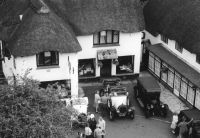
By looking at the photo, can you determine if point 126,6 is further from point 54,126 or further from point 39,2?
point 54,126

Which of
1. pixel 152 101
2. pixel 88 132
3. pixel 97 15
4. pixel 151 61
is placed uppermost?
pixel 97 15

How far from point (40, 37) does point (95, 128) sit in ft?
27.0

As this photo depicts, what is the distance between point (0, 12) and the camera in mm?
37750

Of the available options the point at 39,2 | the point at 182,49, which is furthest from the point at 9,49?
the point at 182,49

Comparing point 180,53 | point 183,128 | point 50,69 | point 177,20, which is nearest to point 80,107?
point 50,69

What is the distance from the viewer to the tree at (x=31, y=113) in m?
22.6

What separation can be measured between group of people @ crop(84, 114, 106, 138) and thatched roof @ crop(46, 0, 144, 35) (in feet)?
30.9

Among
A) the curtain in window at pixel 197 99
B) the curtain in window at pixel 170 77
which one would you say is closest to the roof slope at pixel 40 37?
the curtain in window at pixel 170 77

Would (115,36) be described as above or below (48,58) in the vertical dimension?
above

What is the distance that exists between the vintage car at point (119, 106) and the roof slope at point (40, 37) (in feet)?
16.1

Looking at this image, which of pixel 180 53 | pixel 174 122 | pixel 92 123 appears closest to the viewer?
pixel 92 123

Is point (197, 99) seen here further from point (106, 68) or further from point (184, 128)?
point (106, 68)

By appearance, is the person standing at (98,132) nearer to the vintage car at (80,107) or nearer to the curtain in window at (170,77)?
the vintage car at (80,107)

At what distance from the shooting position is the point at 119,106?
3309cm
